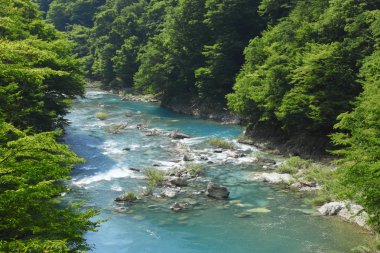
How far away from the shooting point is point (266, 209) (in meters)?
18.4

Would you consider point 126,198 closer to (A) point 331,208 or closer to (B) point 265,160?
(A) point 331,208

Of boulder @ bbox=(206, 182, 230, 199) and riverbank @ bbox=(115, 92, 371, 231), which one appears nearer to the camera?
riverbank @ bbox=(115, 92, 371, 231)

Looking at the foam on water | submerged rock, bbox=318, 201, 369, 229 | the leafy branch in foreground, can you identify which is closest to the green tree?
submerged rock, bbox=318, 201, 369, 229

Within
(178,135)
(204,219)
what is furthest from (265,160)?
(178,135)

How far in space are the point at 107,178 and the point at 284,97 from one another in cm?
1349

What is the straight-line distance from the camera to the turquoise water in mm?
15078

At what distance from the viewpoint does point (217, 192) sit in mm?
19906

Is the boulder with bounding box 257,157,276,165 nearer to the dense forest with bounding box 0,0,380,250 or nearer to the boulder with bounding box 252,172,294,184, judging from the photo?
the boulder with bounding box 252,172,294,184

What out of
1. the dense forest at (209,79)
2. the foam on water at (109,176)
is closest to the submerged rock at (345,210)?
the dense forest at (209,79)

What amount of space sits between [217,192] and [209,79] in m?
27.3

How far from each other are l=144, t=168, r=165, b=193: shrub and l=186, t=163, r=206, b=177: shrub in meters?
1.76

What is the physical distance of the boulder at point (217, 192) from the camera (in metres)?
19.8

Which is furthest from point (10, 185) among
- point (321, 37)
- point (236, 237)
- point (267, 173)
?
point (321, 37)

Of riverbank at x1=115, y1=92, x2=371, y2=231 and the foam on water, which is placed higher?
riverbank at x1=115, y1=92, x2=371, y2=231
